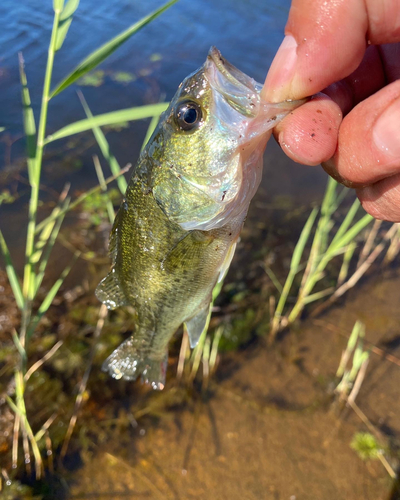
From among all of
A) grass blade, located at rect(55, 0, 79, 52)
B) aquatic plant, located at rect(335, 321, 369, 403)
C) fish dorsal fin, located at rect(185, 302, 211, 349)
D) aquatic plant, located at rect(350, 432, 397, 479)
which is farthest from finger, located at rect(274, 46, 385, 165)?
aquatic plant, located at rect(350, 432, 397, 479)

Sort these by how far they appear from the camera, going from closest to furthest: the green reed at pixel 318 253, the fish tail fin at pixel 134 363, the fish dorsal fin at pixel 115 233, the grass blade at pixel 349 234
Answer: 1. the fish dorsal fin at pixel 115 233
2. the fish tail fin at pixel 134 363
3. the grass blade at pixel 349 234
4. the green reed at pixel 318 253

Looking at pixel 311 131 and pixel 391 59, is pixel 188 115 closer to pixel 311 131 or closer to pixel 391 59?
pixel 311 131

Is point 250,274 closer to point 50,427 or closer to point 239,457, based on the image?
point 239,457

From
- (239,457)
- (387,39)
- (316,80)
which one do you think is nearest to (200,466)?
(239,457)

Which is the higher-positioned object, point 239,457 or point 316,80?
point 316,80

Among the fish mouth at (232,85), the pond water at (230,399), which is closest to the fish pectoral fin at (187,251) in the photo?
the fish mouth at (232,85)

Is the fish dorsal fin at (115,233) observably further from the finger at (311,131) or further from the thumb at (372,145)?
the thumb at (372,145)
